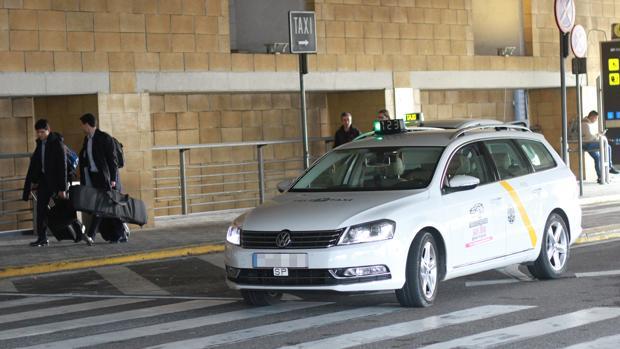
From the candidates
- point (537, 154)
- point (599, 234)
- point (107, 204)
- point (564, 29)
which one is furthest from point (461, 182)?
point (564, 29)

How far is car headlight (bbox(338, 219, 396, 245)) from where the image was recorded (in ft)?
36.5

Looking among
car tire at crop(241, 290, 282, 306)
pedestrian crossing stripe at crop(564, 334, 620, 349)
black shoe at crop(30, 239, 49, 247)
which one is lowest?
pedestrian crossing stripe at crop(564, 334, 620, 349)

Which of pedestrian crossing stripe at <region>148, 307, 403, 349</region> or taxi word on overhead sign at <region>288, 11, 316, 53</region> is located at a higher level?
taxi word on overhead sign at <region>288, 11, 316, 53</region>

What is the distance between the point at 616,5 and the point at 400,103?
28.4 feet

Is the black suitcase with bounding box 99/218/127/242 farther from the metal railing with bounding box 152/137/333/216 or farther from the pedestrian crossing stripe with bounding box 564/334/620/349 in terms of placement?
the pedestrian crossing stripe with bounding box 564/334/620/349

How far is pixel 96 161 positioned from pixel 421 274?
7863mm

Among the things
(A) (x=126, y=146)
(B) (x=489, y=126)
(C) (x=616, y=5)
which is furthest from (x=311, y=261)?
(C) (x=616, y=5)

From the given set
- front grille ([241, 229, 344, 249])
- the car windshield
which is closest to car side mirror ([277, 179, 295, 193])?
the car windshield

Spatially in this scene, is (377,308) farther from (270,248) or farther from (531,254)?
(531,254)

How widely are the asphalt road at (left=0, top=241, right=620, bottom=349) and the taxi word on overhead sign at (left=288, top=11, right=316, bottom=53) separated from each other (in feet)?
17.3

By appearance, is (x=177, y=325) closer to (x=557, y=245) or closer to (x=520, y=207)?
(x=520, y=207)

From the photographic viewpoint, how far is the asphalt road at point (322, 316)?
33.1 feet

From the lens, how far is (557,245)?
1352cm

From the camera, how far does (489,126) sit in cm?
1352
